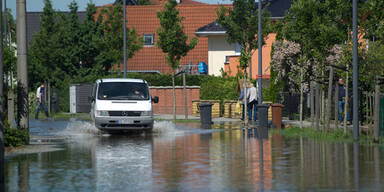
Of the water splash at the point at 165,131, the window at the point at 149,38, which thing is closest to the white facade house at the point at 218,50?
the window at the point at 149,38

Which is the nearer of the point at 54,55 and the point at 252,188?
the point at 252,188

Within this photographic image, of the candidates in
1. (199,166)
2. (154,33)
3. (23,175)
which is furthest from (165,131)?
(154,33)

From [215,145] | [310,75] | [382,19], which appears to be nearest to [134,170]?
[215,145]

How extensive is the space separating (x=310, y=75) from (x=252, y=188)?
2257 centimetres

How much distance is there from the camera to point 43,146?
20.8 metres

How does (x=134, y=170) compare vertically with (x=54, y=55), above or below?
below

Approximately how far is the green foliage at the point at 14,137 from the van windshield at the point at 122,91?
17.5ft

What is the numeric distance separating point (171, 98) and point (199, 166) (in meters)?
30.0

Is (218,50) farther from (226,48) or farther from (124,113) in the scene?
(124,113)

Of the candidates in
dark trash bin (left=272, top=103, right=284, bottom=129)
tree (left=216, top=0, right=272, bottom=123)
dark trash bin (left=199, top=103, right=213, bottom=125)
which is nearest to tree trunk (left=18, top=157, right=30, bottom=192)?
dark trash bin (left=272, top=103, right=284, bottom=129)

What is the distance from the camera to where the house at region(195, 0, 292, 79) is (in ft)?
164

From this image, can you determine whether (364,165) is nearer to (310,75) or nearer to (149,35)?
(310,75)

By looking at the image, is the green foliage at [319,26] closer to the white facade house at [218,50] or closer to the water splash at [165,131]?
the water splash at [165,131]

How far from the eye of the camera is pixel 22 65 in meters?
20.4
